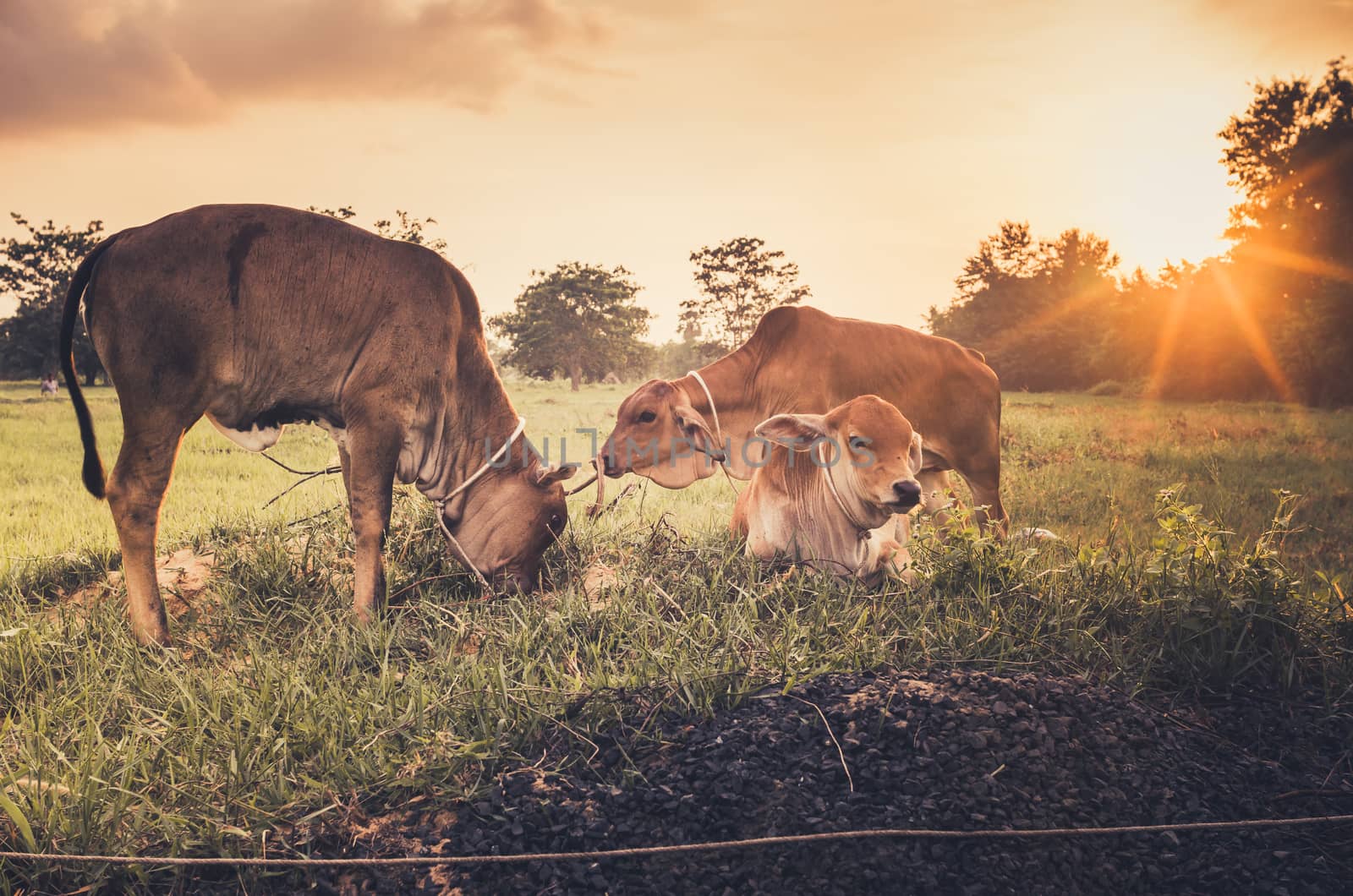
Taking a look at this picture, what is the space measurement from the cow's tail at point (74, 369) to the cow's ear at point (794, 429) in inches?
131

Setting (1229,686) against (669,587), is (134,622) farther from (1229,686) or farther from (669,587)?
(1229,686)

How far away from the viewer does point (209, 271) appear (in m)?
3.94

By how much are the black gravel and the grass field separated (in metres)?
0.22

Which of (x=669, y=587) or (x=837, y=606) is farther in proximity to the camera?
(x=669, y=587)

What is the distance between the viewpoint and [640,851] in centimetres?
235

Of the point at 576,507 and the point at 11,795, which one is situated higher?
the point at 576,507

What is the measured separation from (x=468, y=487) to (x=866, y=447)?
2214 millimetres

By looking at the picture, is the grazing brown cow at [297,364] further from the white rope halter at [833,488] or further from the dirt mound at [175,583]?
the white rope halter at [833,488]

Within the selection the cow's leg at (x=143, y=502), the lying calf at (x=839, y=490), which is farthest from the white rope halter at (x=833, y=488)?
the cow's leg at (x=143, y=502)

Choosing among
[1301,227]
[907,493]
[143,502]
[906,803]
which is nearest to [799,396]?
[907,493]

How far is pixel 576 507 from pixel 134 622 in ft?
10.9

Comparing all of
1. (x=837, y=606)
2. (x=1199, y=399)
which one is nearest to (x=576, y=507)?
(x=837, y=606)

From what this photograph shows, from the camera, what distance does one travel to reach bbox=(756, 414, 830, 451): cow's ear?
13.6 feet

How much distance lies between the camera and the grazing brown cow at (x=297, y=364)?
388 cm
